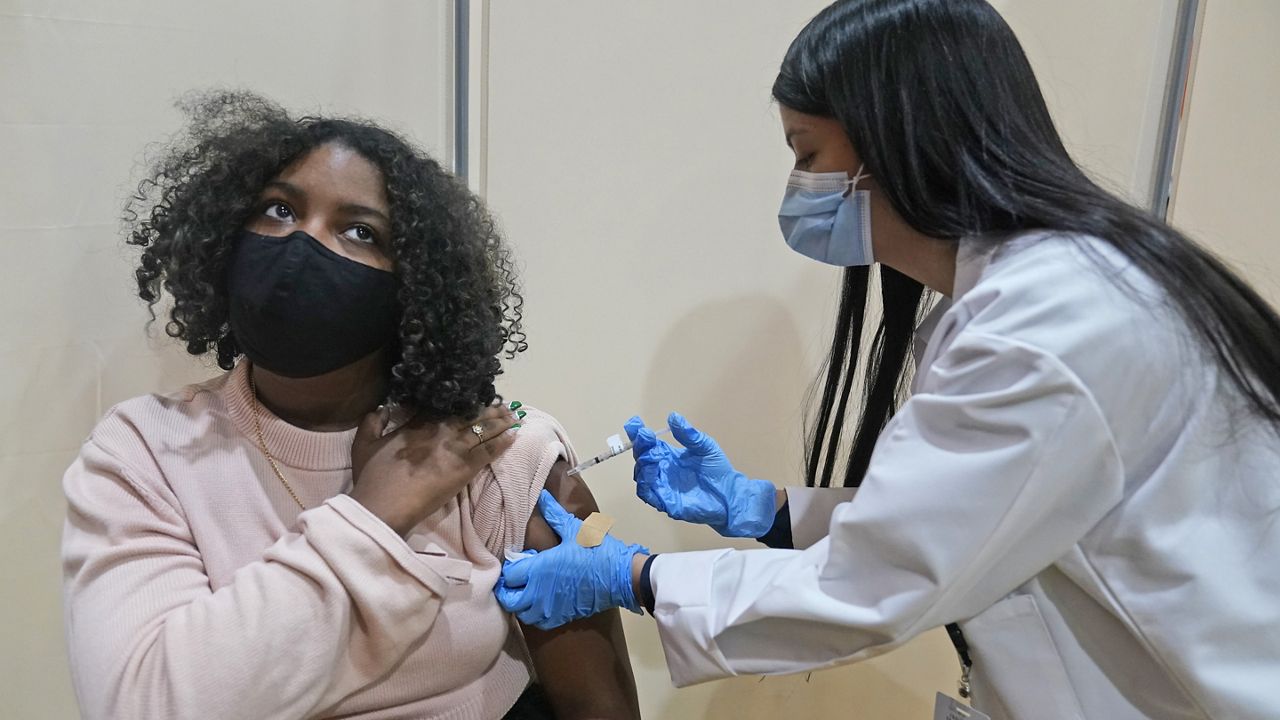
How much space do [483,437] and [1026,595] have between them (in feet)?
2.40

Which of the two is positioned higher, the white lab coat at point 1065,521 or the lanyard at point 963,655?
the white lab coat at point 1065,521

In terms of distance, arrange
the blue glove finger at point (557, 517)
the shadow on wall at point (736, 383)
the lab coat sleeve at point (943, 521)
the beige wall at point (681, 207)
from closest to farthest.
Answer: the lab coat sleeve at point (943, 521) → the blue glove finger at point (557, 517) → the beige wall at point (681, 207) → the shadow on wall at point (736, 383)

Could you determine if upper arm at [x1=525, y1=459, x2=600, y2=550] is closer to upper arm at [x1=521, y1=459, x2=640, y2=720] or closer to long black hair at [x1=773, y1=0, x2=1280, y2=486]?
upper arm at [x1=521, y1=459, x2=640, y2=720]

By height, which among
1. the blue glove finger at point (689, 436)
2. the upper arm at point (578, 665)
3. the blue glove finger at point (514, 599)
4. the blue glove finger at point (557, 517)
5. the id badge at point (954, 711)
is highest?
the blue glove finger at point (689, 436)

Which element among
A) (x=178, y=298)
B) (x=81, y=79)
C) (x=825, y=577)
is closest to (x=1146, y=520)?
(x=825, y=577)

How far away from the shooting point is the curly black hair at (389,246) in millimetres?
1250

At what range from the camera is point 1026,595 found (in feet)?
3.66

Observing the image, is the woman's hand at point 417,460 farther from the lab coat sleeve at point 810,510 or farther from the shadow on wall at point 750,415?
the shadow on wall at point 750,415

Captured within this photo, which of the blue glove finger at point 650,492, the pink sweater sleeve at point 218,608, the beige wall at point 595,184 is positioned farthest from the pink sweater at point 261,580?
the beige wall at point 595,184

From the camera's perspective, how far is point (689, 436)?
1.55 m

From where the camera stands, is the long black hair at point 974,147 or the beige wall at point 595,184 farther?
the beige wall at point 595,184

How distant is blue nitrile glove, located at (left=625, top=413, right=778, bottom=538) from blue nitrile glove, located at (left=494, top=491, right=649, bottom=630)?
225 mm

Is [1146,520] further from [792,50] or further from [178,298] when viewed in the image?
[178,298]

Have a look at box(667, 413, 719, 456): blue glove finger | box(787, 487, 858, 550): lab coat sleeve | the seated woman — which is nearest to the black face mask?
the seated woman
